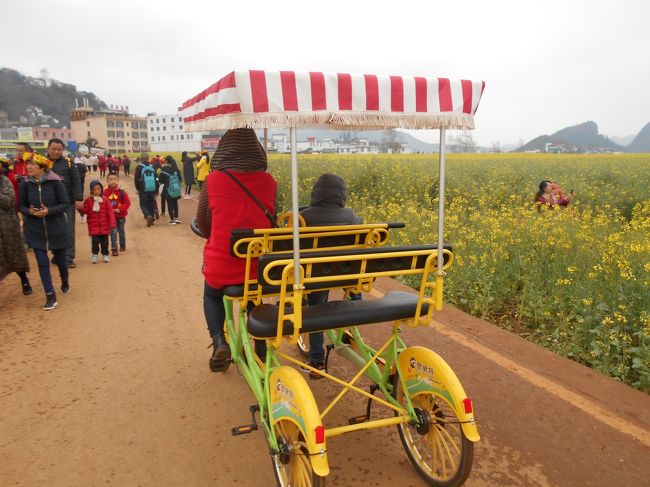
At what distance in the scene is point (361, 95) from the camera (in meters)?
2.40

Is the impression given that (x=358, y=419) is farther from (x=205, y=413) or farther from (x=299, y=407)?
(x=205, y=413)

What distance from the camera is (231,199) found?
11.4ft

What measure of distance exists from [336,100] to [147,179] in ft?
36.0

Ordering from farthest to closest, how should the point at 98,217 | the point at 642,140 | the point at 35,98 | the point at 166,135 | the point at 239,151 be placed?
the point at 642,140
the point at 35,98
the point at 166,135
the point at 98,217
the point at 239,151

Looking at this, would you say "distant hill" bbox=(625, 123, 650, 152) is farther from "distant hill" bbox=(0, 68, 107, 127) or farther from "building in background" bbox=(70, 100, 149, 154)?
"distant hill" bbox=(0, 68, 107, 127)

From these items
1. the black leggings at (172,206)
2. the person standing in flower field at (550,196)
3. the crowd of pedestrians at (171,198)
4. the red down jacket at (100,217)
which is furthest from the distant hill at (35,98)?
the person standing in flower field at (550,196)

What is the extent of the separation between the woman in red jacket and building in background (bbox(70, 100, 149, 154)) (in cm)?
11862

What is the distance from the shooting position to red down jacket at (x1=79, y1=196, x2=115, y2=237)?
8.53m

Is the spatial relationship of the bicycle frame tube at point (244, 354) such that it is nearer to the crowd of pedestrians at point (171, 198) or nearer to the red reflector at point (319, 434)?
the crowd of pedestrians at point (171, 198)

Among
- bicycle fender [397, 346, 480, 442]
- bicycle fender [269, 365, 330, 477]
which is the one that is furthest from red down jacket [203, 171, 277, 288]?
bicycle fender [397, 346, 480, 442]

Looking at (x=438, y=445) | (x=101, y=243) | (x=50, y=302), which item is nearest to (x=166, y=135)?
(x=101, y=243)

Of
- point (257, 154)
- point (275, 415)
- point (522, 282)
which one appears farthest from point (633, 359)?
point (257, 154)

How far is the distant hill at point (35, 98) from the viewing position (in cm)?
14788

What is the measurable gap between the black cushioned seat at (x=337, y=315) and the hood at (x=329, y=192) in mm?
1051
